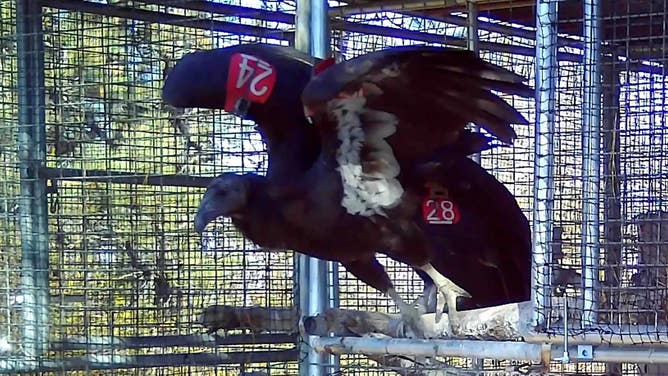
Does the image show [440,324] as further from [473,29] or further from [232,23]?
[232,23]

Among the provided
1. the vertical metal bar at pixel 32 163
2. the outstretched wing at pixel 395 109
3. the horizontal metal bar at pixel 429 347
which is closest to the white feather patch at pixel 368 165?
the outstretched wing at pixel 395 109

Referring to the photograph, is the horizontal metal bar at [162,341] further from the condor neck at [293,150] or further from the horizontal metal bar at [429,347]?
the horizontal metal bar at [429,347]

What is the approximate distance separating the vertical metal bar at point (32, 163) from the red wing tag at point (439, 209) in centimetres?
111

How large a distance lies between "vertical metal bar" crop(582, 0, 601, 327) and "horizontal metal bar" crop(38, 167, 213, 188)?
1361 mm

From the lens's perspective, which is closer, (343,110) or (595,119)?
(595,119)

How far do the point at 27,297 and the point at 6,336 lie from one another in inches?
5.1

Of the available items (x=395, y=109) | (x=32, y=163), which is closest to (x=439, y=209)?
(x=395, y=109)

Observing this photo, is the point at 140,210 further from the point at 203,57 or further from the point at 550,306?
the point at 550,306

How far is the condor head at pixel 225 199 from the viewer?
2.25 m

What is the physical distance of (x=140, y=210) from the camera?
281cm

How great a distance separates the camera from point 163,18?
2734 millimetres

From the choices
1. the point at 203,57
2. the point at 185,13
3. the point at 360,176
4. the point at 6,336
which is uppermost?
the point at 185,13

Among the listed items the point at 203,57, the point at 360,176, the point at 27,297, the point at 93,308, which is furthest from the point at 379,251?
the point at 27,297

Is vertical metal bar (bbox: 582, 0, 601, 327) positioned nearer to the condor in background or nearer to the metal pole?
the condor in background
